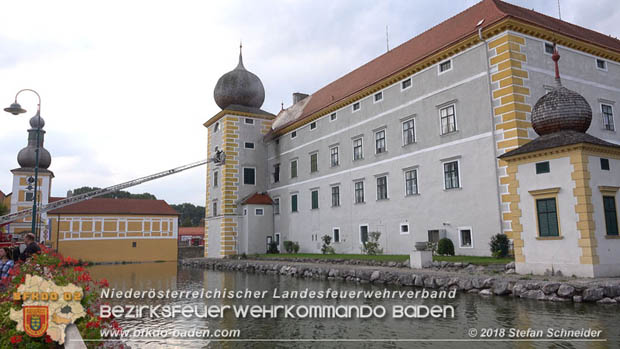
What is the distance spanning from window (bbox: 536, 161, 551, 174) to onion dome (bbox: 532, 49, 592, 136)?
164 cm

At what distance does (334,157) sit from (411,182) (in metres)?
7.92

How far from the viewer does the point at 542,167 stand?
47.7ft

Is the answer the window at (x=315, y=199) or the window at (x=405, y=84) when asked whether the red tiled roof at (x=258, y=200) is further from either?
the window at (x=405, y=84)

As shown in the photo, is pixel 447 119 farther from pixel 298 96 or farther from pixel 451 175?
pixel 298 96

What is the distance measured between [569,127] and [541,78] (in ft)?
19.6

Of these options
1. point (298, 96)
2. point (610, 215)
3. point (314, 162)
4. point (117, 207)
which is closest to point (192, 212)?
point (117, 207)

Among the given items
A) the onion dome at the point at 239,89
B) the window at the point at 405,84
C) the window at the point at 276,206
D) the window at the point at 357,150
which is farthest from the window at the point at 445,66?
the onion dome at the point at 239,89

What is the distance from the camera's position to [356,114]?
2869cm

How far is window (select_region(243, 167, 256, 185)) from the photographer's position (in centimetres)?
3750

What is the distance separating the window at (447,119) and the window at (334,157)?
364 inches

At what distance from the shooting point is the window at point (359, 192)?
90.6ft

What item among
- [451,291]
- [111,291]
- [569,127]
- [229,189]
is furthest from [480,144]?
[229,189]

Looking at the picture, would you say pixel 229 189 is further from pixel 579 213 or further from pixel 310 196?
pixel 579 213

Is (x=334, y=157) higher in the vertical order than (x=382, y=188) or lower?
higher
